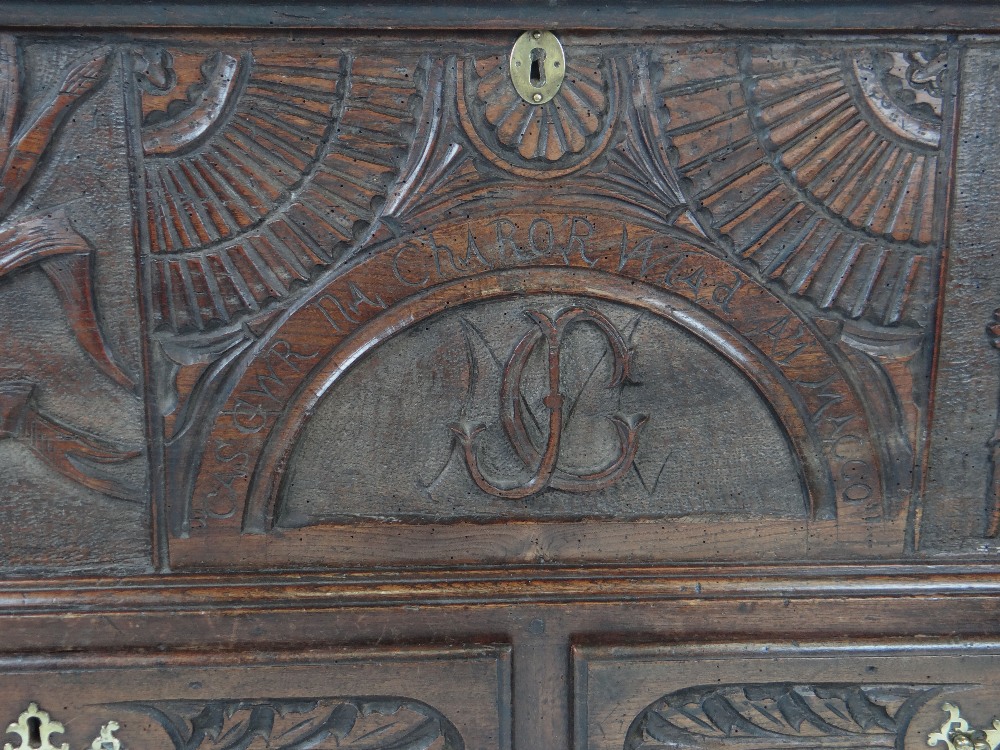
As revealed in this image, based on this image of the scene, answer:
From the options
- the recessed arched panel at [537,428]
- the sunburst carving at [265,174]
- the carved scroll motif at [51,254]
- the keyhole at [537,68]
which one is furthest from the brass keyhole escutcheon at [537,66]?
the carved scroll motif at [51,254]

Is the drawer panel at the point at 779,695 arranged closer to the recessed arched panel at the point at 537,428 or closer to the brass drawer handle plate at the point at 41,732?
the recessed arched panel at the point at 537,428

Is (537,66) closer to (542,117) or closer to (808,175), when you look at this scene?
(542,117)

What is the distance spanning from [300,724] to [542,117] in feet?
2.98

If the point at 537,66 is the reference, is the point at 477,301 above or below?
below

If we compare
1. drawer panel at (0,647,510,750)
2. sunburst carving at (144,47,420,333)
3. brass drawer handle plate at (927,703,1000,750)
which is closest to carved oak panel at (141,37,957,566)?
sunburst carving at (144,47,420,333)

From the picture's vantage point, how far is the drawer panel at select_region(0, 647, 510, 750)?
124 cm

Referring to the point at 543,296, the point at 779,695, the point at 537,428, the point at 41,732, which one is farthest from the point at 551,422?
the point at 41,732

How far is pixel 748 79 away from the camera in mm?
1145

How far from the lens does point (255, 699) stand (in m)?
1.26

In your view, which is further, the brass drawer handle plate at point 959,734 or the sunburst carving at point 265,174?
the brass drawer handle plate at point 959,734

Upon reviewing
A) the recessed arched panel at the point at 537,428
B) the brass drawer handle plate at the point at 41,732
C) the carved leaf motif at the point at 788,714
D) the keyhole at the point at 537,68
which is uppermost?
the keyhole at the point at 537,68

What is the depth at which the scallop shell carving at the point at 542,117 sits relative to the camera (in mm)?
1142

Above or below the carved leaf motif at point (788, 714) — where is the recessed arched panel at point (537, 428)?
above

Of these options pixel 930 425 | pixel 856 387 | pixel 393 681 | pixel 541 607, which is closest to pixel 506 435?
pixel 541 607
